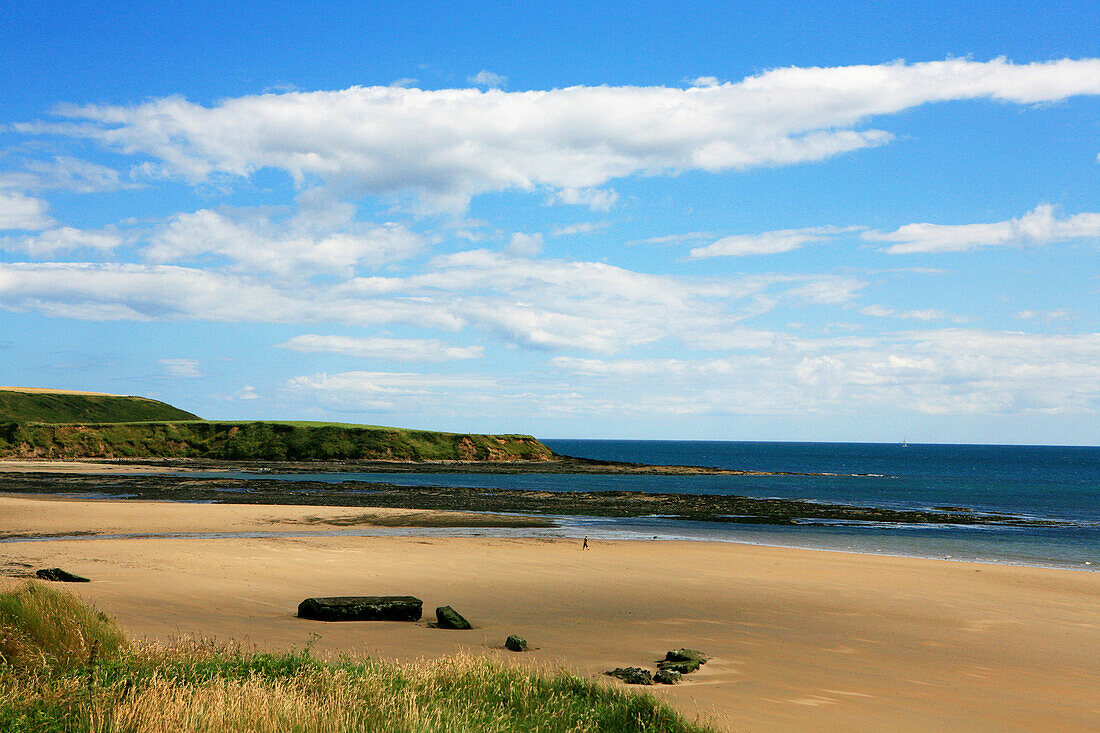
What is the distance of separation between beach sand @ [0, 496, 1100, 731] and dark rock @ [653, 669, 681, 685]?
0.23 m

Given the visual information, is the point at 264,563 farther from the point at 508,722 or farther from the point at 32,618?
the point at 508,722

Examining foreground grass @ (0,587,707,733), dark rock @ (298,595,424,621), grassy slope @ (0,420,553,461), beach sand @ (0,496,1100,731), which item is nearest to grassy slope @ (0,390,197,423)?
grassy slope @ (0,420,553,461)

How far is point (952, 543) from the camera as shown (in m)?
40.9

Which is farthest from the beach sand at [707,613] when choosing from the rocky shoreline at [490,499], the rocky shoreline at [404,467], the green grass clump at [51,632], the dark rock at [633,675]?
the rocky shoreline at [404,467]

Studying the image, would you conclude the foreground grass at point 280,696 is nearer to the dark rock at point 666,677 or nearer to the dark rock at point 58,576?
the dark rock at point 666,677

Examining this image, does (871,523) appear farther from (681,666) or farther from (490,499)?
(681,666)

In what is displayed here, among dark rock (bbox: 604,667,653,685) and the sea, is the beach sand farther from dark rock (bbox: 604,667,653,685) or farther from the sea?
the sea

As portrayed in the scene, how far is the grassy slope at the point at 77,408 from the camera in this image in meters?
152

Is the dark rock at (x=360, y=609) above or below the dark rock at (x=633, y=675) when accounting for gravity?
below

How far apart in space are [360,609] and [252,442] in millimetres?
117502

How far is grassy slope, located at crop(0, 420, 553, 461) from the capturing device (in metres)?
115

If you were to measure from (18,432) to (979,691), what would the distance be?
13036 cm

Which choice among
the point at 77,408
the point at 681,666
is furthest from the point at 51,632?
the point at 77,408

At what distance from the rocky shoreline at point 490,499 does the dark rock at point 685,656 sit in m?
35.7
